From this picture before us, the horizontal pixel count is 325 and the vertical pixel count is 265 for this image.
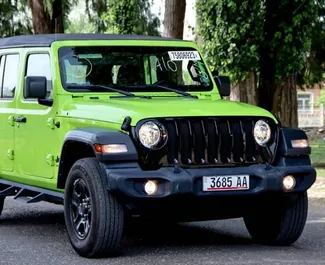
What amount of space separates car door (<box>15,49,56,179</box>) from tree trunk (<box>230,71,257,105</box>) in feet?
28.8

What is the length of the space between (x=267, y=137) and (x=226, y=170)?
0.53m

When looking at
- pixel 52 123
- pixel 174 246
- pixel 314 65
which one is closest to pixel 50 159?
pixel 52 123

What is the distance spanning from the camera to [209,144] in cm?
891

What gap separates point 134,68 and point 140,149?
192 centimetres

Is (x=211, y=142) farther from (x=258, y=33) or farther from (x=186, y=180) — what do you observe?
(x=258, y=33)

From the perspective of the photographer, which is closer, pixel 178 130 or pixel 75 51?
pixel 178 130

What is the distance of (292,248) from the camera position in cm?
949

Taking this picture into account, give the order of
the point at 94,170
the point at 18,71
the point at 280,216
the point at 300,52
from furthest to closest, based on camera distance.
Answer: the point at 300,52 < the point at 18,71 < the point at 280,216 < the point at 94,170

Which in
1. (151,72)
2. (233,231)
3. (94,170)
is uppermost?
(151,72)

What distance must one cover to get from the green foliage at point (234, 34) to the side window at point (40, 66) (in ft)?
24.1

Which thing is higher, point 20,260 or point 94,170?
point 94,170

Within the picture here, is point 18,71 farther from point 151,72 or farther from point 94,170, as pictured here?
point 94,170

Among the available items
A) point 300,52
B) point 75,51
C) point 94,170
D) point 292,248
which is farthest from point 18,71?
point 300,52

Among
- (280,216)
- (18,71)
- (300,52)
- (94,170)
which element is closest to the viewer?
(94,170)
